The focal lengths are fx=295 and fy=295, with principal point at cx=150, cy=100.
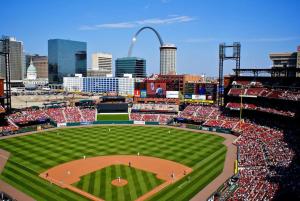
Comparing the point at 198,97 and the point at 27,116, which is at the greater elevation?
the point at 198,97

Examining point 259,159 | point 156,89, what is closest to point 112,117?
point 156,89

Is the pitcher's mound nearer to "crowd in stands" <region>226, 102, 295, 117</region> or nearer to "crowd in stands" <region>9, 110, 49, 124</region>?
"crowd in stands" <region>226, 102, 295, 117</region>

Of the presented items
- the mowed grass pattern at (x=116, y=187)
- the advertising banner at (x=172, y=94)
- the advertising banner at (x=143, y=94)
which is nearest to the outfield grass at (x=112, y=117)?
the advertising banner at (x=143, y=94)

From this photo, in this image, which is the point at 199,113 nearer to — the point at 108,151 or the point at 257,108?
the point at 257,108

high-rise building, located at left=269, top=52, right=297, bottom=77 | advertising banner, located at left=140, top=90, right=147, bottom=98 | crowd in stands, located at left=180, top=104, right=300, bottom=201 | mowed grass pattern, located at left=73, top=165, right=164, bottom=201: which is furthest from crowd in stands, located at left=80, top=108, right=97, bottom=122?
high-rise building, located at left=269, top=52, right=297, bottom=77

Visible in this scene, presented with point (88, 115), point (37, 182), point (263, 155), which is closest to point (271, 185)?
point (263, 155)

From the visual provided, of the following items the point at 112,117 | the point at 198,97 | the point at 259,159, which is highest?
the point at 198,97
